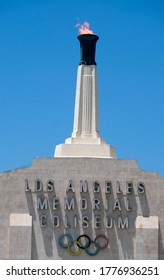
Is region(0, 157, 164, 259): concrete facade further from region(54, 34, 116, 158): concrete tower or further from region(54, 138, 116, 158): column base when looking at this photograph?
region(54, 34, 116, 158): concrete tower

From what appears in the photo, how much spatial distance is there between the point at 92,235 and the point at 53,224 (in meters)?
2.64

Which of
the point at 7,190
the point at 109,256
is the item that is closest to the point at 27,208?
the point at 7,190

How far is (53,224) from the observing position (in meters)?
65.2

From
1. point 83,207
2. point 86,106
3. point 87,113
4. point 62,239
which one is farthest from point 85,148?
point 62,239

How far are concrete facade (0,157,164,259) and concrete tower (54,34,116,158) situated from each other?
4.34 ft

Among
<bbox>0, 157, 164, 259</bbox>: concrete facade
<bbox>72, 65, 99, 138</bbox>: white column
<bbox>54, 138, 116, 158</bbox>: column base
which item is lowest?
<bbox>0, 157, 164, 259</bbox>: concrete facade

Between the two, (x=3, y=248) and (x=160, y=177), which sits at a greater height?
(x=160, y=177)

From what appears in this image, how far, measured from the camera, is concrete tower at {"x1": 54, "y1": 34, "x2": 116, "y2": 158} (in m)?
66.8

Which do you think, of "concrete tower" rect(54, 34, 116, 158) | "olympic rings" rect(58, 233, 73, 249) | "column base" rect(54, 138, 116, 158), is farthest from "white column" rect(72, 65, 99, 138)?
"olympic rings" rect(58, 233, 73, 249)

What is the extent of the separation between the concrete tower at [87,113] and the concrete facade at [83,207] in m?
1.32

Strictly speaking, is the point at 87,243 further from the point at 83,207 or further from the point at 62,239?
the point at 83,207
